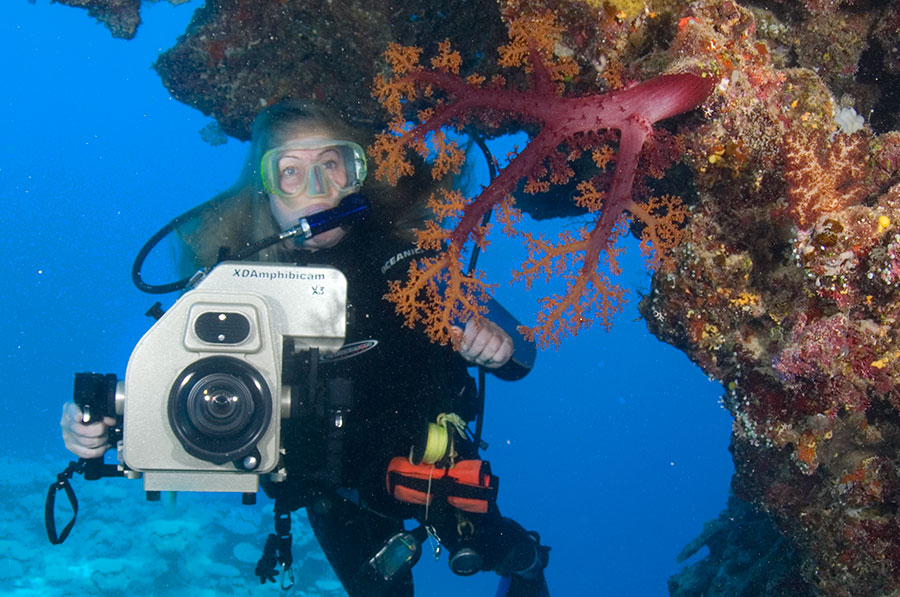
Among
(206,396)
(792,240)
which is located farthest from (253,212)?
(792,240)

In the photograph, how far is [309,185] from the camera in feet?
11.7

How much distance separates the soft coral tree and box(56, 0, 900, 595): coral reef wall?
110 millimetres

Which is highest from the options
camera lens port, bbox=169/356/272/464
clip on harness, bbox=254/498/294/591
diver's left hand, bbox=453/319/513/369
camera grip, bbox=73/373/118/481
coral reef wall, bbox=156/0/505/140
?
coral reef wall, bbox=156/0/505/140

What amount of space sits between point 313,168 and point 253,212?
999 mm

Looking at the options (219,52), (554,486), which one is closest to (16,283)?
(554,486)

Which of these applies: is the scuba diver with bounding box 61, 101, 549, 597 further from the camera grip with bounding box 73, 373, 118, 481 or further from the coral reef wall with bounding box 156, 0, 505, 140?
the camera grip with bounding box 73, 373, 118, 481

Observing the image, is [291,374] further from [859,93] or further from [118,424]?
[859,93]

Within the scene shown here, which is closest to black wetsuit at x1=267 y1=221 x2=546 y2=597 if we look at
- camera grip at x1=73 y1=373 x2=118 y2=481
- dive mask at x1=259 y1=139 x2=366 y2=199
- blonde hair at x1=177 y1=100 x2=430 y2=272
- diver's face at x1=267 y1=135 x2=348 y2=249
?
diver's face at x1=267 y1=135 x2=348 y2=249

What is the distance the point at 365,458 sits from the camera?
3.32m

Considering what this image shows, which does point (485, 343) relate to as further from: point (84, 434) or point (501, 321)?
point (84, 434)

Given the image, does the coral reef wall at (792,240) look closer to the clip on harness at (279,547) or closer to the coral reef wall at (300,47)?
the coral reef wall at (300,47)

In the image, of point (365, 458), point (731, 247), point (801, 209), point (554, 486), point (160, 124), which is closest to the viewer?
point (801, 209)

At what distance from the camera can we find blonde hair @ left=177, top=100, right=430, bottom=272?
4.00 metres

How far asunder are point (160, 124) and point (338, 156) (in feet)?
251
